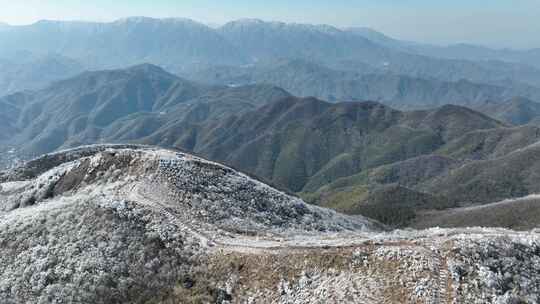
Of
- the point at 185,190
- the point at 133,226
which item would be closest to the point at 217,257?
the point at 133,226

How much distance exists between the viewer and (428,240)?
33.7 meters

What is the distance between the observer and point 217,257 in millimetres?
36031

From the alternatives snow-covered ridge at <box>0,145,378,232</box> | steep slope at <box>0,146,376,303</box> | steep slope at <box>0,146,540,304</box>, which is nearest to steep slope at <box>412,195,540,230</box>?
snow-covered ridge at <box>0,145,378,232</box>

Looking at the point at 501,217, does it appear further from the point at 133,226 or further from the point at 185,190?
the point at 133,226

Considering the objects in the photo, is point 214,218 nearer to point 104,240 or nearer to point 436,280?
point 104,240

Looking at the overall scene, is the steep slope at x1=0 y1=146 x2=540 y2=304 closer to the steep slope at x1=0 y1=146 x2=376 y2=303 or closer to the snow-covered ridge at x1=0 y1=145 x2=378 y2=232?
the steep slope at x1=0 y1=146 x2=376 y2=303

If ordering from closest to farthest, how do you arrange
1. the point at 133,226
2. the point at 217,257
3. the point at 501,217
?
the point at 217,257
the point at 133,226
the point at 501,217

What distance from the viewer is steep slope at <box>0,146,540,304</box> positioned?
29609 mm

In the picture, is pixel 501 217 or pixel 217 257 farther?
pixel 501 217

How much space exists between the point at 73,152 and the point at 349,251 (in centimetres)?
10766

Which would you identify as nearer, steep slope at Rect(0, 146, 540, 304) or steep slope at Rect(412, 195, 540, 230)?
steep slope at Rect(0, 146, 540, 304)

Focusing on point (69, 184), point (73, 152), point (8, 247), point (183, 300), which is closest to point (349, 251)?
point (183, 300)

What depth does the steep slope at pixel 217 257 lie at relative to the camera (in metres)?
29.6

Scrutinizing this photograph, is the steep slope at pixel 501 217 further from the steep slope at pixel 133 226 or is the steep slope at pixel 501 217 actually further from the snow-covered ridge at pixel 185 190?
the steep slope at pixel 133 226
